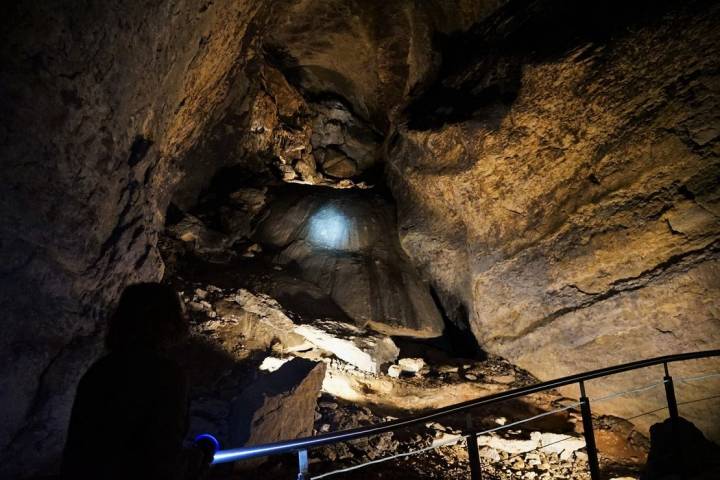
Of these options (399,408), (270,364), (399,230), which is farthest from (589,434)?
(399,230)

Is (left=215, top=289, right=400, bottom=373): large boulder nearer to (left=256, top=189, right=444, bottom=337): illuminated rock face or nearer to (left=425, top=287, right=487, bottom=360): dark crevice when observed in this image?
(left=256, top=189, right=444, bottom=337): illuminated rock face

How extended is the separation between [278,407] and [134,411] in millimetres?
3227

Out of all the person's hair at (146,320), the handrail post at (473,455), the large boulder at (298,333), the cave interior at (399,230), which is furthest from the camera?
the large boulder at (298,333)

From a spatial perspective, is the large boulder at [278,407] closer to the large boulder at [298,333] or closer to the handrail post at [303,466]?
the large boulder at [298,333]

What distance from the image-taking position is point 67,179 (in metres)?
2.88

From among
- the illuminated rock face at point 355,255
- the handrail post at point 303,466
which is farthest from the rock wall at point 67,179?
the illuminated rock face at point 355,255

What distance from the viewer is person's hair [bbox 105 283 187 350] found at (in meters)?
1.51

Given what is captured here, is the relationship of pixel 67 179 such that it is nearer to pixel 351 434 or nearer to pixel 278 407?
pixel 351 434

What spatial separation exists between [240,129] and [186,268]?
150 inches

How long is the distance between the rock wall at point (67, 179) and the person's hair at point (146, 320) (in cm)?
157

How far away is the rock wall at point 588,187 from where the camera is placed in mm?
4422

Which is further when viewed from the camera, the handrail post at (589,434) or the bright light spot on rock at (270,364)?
the bright light spot on rock at (270,364)

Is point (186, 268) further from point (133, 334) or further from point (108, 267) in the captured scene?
point (133, 334)

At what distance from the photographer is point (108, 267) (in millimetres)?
3604
